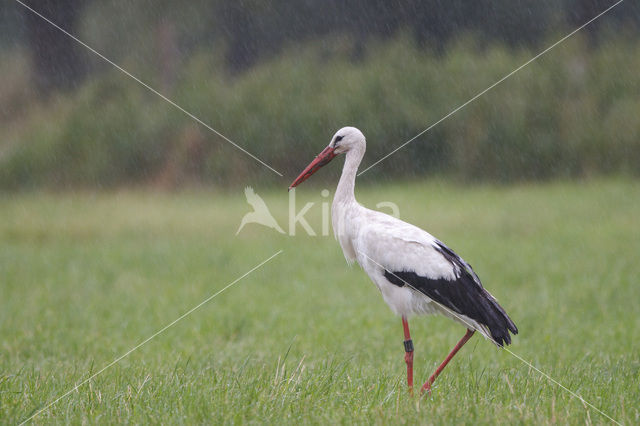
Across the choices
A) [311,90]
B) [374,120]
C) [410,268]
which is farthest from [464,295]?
[311,90]

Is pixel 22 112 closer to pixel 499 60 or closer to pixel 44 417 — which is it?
pixel 499 60

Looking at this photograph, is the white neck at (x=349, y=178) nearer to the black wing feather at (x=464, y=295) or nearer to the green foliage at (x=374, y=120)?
the black wing feather at (x=464, y=295)

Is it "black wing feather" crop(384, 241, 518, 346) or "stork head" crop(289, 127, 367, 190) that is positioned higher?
"stork head" crop(289, 127, 367, 190)

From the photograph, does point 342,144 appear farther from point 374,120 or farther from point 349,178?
point 374,120

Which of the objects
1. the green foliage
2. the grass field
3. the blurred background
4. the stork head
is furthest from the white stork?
the blurred background

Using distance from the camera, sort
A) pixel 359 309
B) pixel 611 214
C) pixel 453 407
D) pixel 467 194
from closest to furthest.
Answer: pixel 453 407, pixel 359 309, pixel 611 214, pixel 467 194

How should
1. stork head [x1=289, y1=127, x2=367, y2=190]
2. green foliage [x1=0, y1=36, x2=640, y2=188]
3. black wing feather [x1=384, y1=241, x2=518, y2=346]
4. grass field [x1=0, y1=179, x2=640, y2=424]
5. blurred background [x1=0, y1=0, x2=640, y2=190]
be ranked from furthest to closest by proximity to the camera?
blurred background [x1=0, y1=0, x2=640, y2=190] → green foliage [x1=0, y1=36, x2=640, y2=188] → stork head [x1=289, y1=127, x2=367, y2=190] → black wing feather [x1=384, y1=241, x2=518, y2=346] → grass field [x1=0, y1=179, x2=640, y2=424]

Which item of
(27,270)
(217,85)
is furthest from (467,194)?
(27,270)

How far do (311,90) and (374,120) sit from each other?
1934 millimetres

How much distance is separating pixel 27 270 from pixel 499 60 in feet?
37.7

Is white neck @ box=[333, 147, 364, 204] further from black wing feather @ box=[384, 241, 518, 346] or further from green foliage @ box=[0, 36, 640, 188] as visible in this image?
green foliage @ box=[0, 36, 640, 188]

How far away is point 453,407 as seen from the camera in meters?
4.00

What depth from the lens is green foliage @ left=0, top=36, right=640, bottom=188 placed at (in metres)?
16.9

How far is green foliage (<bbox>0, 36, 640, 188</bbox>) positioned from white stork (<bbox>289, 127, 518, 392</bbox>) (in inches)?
478
